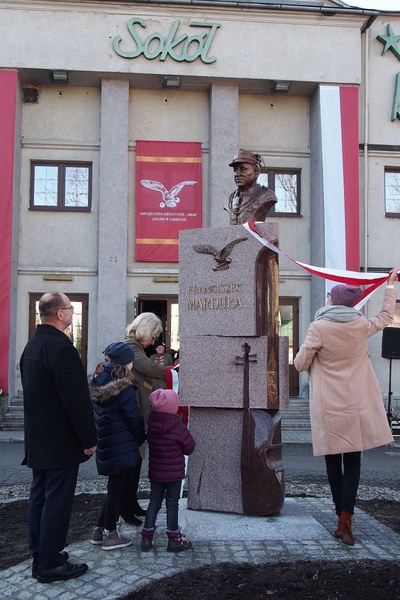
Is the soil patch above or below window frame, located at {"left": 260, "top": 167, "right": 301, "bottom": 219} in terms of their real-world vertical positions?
below

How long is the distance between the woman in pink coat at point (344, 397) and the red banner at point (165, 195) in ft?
38.0

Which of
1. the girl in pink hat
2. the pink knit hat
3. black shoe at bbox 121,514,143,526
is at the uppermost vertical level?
the pink knit hat

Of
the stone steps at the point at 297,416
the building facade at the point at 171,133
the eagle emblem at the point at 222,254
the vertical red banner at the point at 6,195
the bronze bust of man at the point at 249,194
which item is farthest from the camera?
the building facade at the point at 171,133

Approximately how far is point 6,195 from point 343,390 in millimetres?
12267

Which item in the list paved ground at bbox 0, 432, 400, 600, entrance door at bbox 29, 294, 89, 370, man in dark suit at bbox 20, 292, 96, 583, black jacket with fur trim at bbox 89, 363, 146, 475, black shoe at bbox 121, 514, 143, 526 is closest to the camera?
paved ground at bbox 0, 432, 400, 600

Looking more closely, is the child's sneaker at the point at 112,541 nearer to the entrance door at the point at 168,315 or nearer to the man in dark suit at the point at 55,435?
the man in dark suit at the point at 55,435

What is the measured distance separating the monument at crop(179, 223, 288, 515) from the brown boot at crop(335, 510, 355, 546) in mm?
666

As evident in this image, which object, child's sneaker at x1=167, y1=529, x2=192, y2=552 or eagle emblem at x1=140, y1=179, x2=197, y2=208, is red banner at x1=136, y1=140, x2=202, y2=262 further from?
child's sneaker at x1=167, y1=529, x2=192, y2=552

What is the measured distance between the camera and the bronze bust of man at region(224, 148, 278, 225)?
6457mm

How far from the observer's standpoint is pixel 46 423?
4.45 metres

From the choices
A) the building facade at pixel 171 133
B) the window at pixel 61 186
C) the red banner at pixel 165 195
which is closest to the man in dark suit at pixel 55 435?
the building facade at pixel 171 133

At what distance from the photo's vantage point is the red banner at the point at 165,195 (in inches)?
659

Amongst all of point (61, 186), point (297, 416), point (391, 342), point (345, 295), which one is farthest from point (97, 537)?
point (61, 186)

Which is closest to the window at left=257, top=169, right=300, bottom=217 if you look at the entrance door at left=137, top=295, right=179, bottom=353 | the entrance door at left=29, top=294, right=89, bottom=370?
the entrance door at left=137, top=295, right=179, bottom=353
